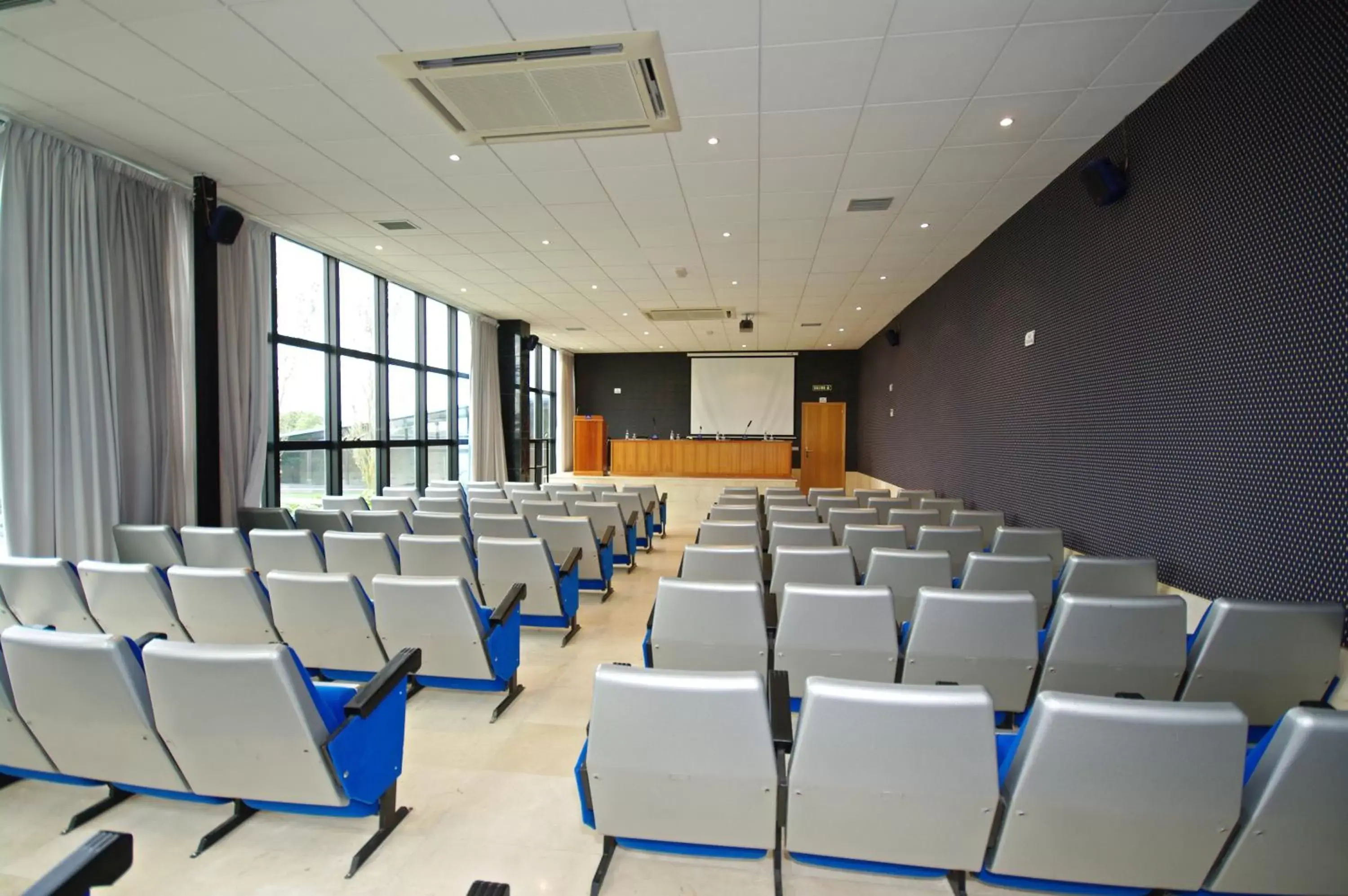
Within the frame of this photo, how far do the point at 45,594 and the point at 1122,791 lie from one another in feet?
15.2

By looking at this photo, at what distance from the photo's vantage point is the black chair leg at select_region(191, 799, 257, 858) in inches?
82.4

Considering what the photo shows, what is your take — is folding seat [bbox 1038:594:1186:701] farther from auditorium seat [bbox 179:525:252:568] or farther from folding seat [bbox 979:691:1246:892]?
auditorium seat [bbox 179:525:252:568]

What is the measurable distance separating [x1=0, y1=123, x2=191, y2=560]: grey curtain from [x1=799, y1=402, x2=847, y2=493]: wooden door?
1348 cm

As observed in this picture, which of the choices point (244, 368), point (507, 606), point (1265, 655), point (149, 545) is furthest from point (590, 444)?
point (1265, 655)

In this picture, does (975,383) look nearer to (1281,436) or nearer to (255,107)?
(1281,436)

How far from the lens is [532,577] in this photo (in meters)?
3.96

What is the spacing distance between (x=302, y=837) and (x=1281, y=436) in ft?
16.1

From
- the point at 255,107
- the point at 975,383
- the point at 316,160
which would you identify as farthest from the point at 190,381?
the point at 975,383

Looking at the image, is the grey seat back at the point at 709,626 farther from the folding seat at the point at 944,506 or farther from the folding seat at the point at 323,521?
the folding seat at the point at 944,506

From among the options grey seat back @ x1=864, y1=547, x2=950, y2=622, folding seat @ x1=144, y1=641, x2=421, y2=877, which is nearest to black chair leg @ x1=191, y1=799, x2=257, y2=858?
folding seat @ x1=144, y1=641, x2=421, y2=877

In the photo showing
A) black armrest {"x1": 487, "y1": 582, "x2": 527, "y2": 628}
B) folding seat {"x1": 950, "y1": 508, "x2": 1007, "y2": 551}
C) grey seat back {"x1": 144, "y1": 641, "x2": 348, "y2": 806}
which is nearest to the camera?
grey seat back {"x1": 144, "y1": 641, "x2": 348, "y2": 806}

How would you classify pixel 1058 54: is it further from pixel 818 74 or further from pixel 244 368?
pixel 244 368

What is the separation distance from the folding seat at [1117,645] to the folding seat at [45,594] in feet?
15.4

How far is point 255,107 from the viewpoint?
4.21 meters
